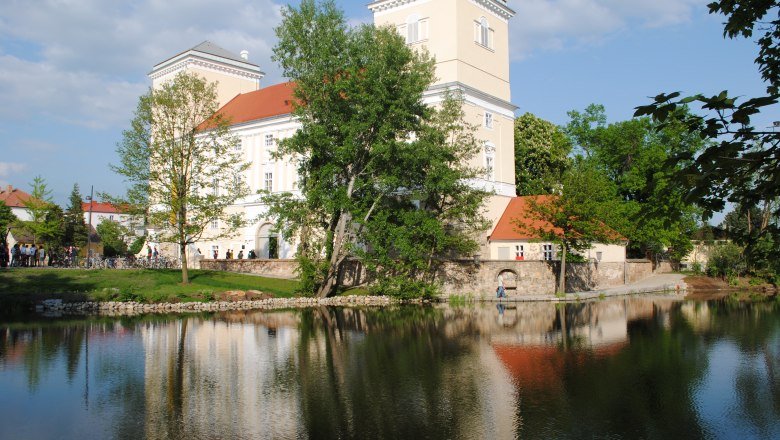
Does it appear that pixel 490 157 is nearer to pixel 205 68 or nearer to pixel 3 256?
pixel 205 68

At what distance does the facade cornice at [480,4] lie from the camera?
139 ft

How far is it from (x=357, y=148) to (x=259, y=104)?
24.5 metres

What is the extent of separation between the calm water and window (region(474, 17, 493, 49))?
80.8 ft

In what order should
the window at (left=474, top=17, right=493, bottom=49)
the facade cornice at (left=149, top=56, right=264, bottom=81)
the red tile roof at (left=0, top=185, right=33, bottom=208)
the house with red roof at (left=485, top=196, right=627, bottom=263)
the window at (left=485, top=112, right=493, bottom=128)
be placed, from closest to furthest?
1. the house with red roof at (left=485, top=196, right=627, bottom=263)
2. the window at (left=474, top=17, right=493, bottom=49)
3. the window at (left=485, top=112, right=493, bottom=128)
4. the facade cornice at (left=149, top=56, right=264, bottom=81)
5. the red tile roof at (left=0, top=185, right=33, bottom=208)

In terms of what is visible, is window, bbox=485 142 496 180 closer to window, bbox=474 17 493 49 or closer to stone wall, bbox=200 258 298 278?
window, bbox=474 17 493 49

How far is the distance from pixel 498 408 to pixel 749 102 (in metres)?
7.51

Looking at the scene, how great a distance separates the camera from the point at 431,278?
3547 cm

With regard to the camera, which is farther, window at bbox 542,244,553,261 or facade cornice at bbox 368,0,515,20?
facade cornice at bbox 368,0,515,20

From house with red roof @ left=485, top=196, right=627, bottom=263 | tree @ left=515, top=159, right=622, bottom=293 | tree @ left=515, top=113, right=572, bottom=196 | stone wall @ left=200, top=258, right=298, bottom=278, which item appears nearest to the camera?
tree @ left=515, top=159, right=622, bottom=293

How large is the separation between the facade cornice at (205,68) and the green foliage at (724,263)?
4201 cm

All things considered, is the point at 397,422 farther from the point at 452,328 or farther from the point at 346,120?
the point at 346,120

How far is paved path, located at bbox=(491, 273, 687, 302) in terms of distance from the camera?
3394cm

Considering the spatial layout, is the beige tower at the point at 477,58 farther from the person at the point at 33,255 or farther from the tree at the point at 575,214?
the person at the point at 33,255

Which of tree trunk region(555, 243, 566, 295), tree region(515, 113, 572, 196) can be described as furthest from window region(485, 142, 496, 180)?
tree trunk region(555, 243, 566, 295)
